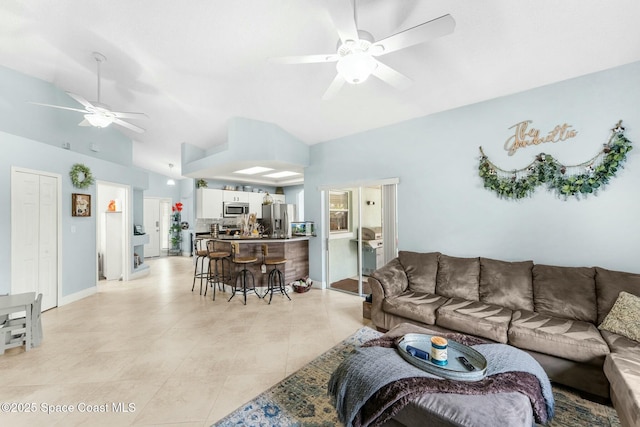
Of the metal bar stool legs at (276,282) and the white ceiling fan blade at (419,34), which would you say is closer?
the white ceiling fan blade at (419,34)

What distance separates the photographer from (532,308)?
8.51 ft

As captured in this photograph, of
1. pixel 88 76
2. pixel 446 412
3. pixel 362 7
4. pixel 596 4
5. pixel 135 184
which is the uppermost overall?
pixel 88 76

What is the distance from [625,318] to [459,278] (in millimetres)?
1264

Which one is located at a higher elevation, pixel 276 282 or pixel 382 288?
pixel 382 288

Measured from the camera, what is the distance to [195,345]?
283 centimetres

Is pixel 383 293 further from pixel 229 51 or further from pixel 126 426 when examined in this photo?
pixel 229 51

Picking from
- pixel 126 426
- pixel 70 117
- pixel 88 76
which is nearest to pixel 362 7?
pixel 126 426

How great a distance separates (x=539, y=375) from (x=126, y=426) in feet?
8.70

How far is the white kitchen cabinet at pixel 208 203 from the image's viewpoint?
6.80 meters

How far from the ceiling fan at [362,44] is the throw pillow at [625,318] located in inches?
99.3

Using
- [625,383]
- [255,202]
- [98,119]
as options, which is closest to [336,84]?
[625,383]

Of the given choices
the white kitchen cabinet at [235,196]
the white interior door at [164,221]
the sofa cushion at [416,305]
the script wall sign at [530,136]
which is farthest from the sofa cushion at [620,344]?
the white interior door at [164,221]

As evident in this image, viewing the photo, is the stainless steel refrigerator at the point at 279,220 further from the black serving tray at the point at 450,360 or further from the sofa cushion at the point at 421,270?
the black serving tray at the point at 450,360

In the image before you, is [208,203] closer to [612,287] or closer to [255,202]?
[255,202]
